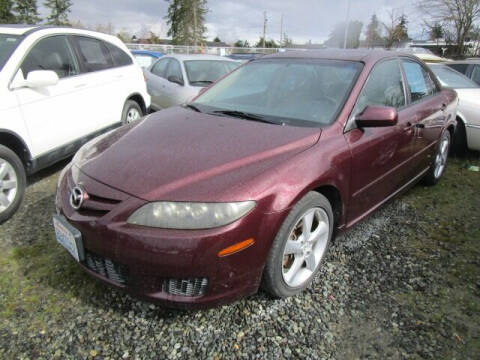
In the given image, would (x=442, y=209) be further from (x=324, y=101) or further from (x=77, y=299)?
(x=77, y=299)

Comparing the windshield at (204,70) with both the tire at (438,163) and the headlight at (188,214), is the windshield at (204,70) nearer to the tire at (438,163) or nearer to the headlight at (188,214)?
the tire at (438,163)

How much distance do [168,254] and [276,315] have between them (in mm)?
841

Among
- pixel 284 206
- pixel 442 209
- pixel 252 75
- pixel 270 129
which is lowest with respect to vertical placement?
pixel 442 209

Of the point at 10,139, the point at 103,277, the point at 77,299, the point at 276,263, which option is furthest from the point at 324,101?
the point at 10,139

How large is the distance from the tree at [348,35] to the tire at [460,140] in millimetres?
20824

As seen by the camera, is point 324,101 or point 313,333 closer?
point 313,333

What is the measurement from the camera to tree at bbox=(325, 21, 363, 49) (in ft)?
90.9

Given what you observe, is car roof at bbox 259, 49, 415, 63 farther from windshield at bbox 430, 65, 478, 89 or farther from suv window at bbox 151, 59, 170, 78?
suv window at bbox 151, 59, 170, 78

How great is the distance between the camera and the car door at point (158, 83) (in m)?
6.88

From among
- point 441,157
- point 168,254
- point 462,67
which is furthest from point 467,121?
point 168,254

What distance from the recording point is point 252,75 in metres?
3.28

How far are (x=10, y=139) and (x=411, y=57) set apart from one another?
4.01 meters

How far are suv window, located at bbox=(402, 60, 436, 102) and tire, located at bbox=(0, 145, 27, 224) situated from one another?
3.67 metres

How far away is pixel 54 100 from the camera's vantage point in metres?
3.84
